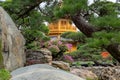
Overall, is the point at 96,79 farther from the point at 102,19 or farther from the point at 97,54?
the point at 97,54

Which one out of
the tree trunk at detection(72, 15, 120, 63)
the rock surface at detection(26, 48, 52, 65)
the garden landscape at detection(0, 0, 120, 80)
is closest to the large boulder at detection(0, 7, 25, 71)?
the garden landscape at detection(0, 0, 120, 80)

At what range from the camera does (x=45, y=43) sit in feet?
24.2

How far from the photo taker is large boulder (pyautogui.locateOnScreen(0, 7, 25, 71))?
5.00 metres

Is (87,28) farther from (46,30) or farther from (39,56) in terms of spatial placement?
→ (46,30)

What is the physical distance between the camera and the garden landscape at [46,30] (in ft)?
12.2

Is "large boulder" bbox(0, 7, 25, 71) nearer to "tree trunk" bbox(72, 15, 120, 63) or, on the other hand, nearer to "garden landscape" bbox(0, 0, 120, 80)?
"garden landscape" bbox(0, 0, 120, 80)

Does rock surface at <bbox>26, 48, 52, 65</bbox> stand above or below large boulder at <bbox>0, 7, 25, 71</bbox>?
below

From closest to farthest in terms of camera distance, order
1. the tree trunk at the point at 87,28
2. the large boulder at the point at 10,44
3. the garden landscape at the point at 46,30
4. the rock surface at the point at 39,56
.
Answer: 1. the garden landscape at the point at 46,30
2. the tree trunk at the point at 87,28
3. the large boulder at the point at 10,44
4. the rock surface at the point at 39,56

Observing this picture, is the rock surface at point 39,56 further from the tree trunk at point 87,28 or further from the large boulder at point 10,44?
the tree trunk at point 87,28

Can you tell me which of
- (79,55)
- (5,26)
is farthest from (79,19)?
(79,55)

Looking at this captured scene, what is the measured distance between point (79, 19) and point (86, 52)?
764 centimetres

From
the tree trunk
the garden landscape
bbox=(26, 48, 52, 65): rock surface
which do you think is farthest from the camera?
bbox=(26, 48, 52, 65): rock surface

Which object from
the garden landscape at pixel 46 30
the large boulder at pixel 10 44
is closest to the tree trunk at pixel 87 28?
the garden landscape at pixel 46 30

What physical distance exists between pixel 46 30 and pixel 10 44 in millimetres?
2523
